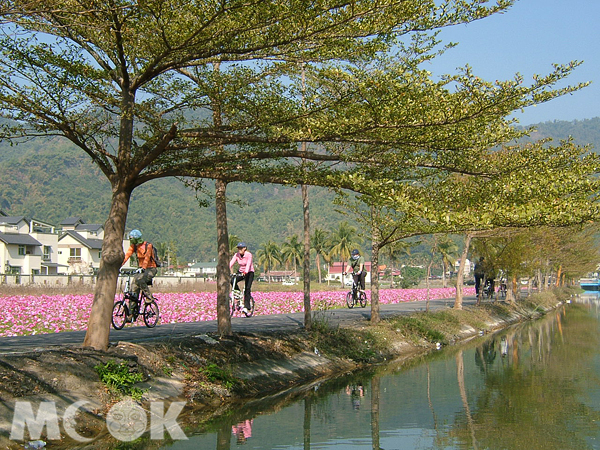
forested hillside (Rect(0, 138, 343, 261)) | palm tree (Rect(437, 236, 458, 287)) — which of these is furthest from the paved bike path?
forested hillside (Rect(0, 138, 343, 261))

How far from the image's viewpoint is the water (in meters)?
9.77

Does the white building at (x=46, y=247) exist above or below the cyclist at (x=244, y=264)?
above

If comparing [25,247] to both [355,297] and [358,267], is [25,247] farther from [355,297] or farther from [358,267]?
[358,267]

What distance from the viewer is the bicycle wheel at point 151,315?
15.2 m

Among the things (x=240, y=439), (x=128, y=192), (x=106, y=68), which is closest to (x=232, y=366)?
(x=240, y=439)

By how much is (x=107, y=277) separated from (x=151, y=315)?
441 centimetres

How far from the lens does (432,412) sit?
467 inches

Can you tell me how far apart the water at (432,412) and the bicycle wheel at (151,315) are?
413 cm

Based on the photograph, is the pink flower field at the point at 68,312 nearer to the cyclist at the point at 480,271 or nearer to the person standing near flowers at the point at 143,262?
the person standing near flowers at the point at 143,262

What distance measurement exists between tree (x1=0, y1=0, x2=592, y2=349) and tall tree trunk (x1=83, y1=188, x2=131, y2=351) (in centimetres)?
2

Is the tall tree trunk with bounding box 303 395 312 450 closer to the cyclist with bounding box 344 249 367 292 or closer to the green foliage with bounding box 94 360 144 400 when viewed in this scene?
the green foliage with bounding box 94 360 144 400

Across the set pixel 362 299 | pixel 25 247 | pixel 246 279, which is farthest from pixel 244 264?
pixel 25 247

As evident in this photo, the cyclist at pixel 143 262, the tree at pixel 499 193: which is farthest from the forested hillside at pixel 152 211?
the tree at pixel 499 193

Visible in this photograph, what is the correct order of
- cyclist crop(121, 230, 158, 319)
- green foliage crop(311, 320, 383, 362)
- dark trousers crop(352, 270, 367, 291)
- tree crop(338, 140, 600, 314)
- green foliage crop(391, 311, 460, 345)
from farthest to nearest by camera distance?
1. dark trousers crop(352, 270, 367, 291)
2. green foliage crop(391, 311, 460, 345)
3. green foliage crop(311, 320, 383, 362)
4. cyclist crop(121, 230, 158, 319)
5. tree crop(338, 140, 600, 314)
